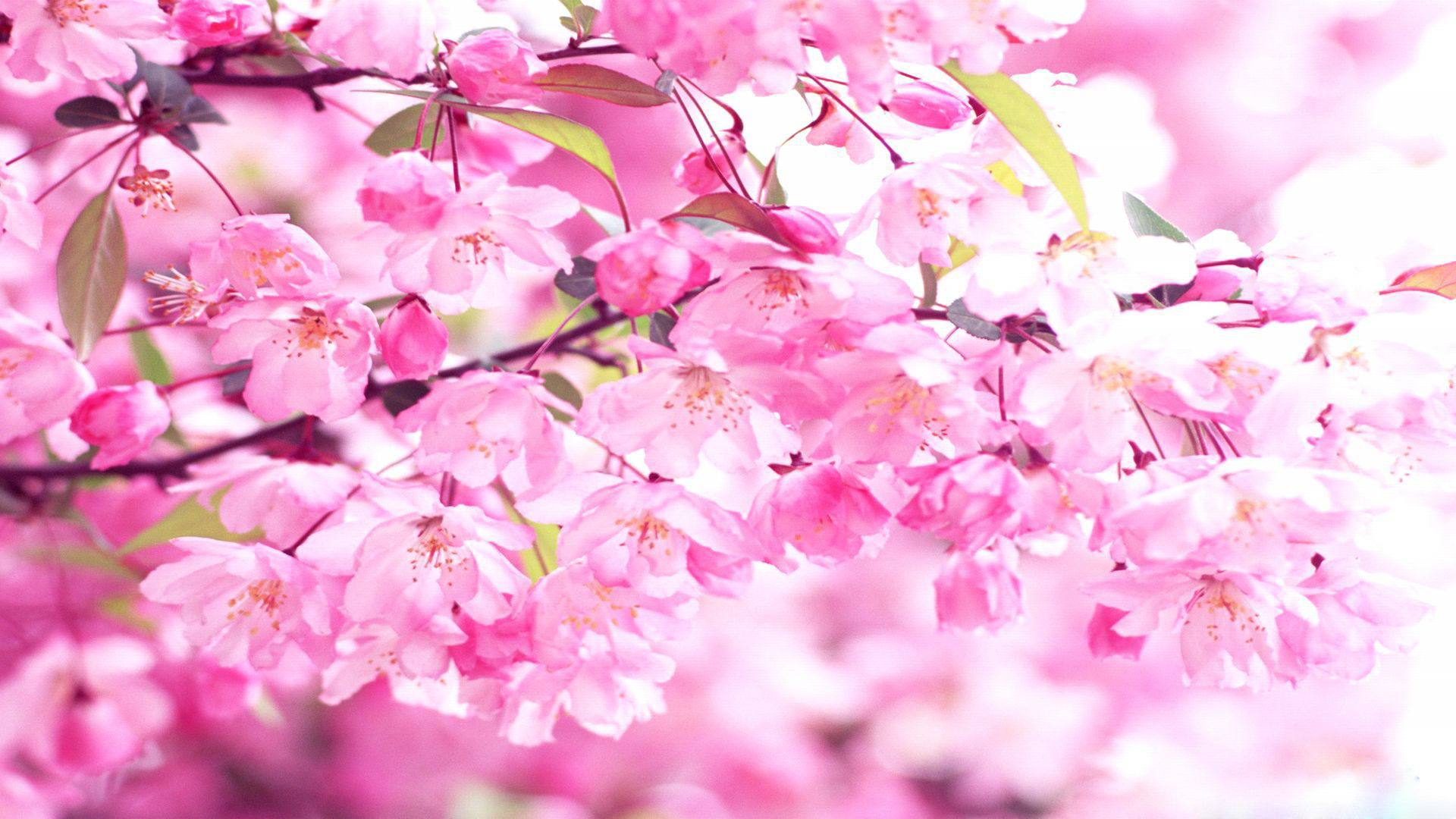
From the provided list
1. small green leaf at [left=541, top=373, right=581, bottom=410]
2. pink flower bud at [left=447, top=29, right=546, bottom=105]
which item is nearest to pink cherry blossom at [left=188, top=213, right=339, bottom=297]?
pink flower bud at [left=447, top=29, right=546, bottom=105]

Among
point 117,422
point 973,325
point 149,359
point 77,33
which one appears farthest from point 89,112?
point 973,325

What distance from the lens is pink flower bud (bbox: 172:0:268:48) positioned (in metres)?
0.58

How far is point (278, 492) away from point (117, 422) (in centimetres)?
9

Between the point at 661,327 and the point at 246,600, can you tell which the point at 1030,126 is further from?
the point at 246,600

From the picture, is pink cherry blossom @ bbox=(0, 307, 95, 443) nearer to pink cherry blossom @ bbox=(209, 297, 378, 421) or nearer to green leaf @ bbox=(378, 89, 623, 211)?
pink cherry blossom @ bbox=(209, 297, 378, 421)

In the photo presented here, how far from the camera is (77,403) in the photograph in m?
0.68

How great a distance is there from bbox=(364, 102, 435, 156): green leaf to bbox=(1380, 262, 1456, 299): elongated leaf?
519 millimetres

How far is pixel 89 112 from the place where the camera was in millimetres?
669

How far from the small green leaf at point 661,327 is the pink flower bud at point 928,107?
0.52ft

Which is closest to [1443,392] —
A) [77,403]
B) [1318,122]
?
[77,403]

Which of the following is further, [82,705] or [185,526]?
[82,705]

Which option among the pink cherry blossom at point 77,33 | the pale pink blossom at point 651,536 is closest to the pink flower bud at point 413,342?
the pale pink blossom at point 651,536

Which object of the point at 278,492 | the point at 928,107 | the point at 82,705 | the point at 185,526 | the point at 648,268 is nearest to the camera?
the point at 648,268

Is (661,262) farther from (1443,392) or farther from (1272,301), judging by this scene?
(1443,392)
